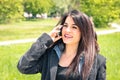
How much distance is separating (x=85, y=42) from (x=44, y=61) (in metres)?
0.48

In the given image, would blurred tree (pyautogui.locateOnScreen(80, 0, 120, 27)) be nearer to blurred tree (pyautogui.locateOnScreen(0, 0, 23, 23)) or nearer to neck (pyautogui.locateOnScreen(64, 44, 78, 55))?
blurred tree (pyautogui.locateOnScreen(0, 0, 23, 23))

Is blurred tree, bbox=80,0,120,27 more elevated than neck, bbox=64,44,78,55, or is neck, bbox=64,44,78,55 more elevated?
neck, bbox=64,44,78,55

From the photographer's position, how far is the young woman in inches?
144

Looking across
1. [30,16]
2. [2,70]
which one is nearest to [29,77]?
[2,70]

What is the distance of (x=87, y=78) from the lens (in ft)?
11.9

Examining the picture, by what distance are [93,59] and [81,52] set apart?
0.16 metres

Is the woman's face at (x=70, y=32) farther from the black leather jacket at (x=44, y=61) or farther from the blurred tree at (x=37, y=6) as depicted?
the blurred tree at (x=37, y=6)

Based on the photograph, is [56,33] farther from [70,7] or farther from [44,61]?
[70,7]

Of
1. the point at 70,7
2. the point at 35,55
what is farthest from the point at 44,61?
the point at 70,7

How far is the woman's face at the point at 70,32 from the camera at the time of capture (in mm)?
3771

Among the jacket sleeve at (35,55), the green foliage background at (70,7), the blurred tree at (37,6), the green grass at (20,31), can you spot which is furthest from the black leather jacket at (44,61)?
the blurred tree at (37,6)

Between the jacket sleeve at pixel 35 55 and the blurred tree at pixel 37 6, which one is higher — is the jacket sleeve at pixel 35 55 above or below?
above

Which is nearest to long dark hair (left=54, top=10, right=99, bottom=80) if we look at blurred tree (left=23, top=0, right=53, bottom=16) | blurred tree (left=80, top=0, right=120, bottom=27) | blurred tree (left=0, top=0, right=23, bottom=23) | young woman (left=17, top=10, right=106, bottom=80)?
young woman (left=17, top=10, right=106, bottom=80)

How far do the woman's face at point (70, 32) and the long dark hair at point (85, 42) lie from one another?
1.7 inches
